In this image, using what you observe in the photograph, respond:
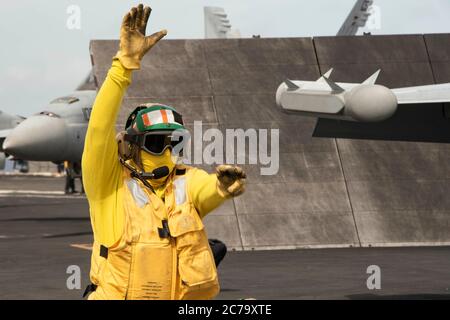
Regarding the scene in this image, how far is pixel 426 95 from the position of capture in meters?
11.9

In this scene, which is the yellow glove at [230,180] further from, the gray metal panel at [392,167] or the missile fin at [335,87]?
the gray metal panel at [392,167]

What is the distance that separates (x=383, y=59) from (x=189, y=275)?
18.8 meters

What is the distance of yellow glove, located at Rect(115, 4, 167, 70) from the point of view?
5.59 metres

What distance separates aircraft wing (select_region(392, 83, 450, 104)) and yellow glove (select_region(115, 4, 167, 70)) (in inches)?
263

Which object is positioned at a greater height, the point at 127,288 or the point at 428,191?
the point at 428,191

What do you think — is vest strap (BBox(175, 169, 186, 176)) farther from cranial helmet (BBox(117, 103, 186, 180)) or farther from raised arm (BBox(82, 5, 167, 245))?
raised arm (BBox(82, 5, 167, 245))

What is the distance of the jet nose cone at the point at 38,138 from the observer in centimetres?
3059

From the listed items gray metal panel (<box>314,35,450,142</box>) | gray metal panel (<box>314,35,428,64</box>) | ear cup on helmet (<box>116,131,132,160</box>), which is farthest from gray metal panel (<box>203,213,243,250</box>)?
ear cup on helmet (<box>116,131,132,160</box>)

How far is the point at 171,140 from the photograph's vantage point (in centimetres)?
593

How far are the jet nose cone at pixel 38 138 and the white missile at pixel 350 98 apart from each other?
63.2 ft

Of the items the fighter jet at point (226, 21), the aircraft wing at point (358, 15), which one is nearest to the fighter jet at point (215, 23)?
the fighter jet at point (226, 21)
